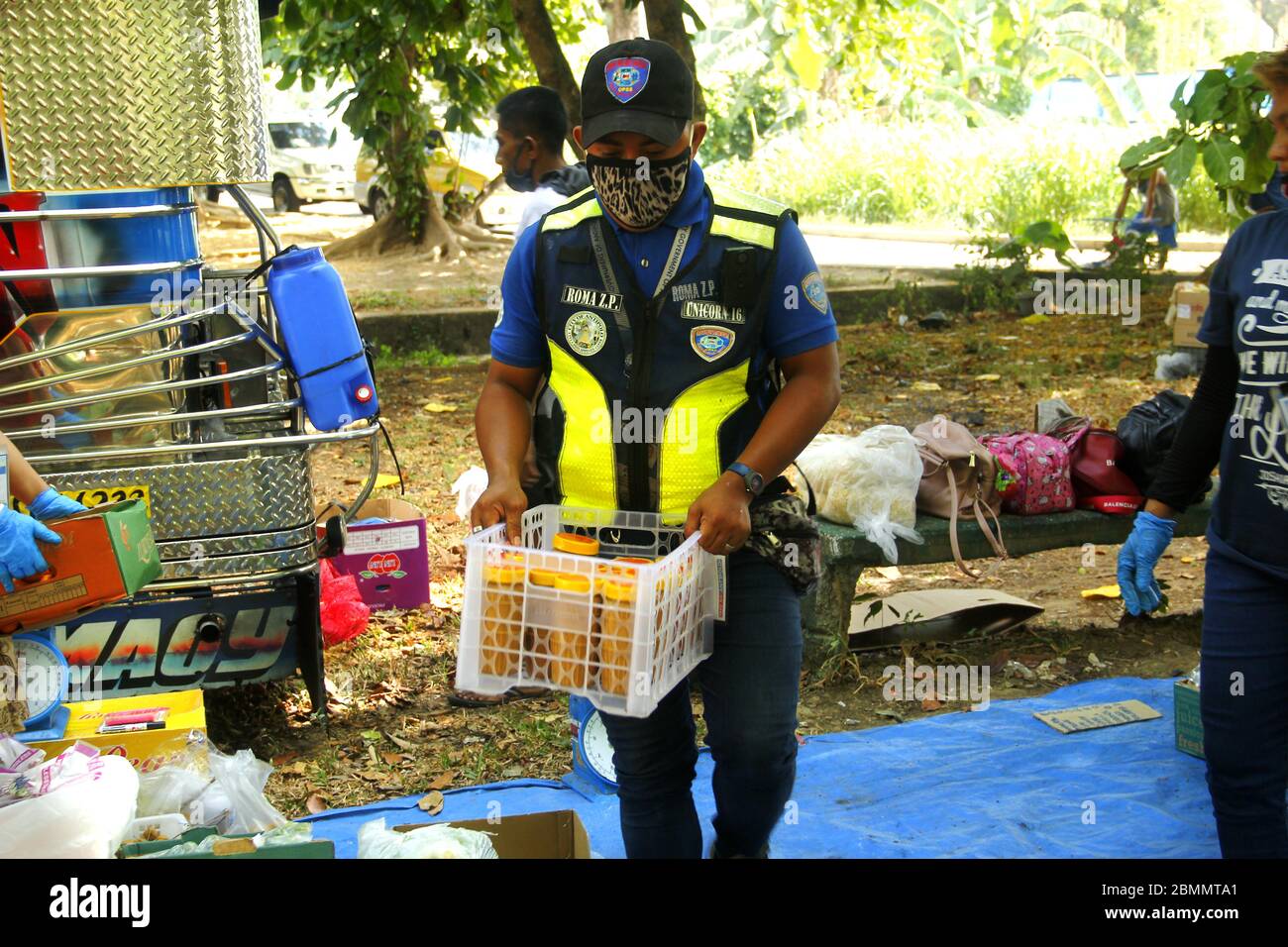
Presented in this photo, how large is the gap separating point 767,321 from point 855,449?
2.48 m

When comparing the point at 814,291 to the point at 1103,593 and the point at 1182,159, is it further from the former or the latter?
the point at 1182,159

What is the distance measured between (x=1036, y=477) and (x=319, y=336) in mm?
2850

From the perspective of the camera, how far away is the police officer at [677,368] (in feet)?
8.68

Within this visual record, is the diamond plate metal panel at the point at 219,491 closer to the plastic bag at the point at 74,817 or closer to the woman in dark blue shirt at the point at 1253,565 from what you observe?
the plastic bag at the point at 74,817

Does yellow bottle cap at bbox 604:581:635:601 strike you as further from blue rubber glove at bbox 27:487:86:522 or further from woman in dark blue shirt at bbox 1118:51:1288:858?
blue rubber glove at bbox 27:487:86:522

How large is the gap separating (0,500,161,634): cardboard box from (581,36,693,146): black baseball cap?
5.39 feet

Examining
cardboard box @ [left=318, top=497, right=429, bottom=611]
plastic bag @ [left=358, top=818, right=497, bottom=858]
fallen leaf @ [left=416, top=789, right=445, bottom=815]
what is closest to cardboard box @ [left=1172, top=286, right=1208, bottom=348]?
cardboard box @ [left=318, top=497, right=429, bottom=611]

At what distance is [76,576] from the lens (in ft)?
10.9

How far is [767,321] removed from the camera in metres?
2.71

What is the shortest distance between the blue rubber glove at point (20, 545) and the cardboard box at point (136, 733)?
0.52 meters

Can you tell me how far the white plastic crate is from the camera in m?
2.37

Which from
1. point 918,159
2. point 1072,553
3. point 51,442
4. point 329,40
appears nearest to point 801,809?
point 51,442

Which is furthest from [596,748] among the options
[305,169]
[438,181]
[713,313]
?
[305,169]

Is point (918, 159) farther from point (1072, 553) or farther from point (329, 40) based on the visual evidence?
point (1072, 553)
